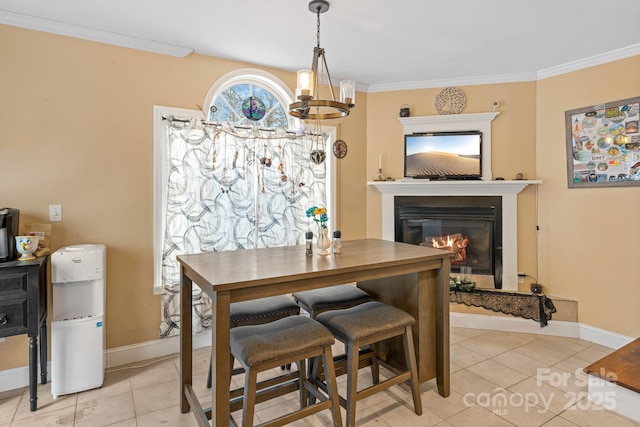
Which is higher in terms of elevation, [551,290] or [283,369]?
[551,290]

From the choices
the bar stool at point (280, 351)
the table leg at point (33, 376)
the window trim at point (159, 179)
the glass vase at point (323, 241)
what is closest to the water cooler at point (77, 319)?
the table leg at point (33, 376)

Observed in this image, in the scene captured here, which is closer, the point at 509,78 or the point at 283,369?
the point at 283,369

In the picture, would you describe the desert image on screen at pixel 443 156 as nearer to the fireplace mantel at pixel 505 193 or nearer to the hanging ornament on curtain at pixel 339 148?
the fireplace mantel at pixel 505 193

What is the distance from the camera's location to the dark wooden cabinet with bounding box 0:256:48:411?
6.99ft

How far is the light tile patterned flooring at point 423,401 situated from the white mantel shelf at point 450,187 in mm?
1601

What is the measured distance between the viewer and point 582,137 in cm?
327

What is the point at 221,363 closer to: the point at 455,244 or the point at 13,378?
the point at 13,378

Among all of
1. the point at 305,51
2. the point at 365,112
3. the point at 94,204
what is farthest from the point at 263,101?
the point at 94,204

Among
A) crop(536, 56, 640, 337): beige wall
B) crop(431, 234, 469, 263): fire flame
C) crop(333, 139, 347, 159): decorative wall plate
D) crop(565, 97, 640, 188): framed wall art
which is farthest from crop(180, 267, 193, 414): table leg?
crop(565, 97, 640, 188): framed wall art

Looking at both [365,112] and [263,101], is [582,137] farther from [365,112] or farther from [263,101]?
[263,101]

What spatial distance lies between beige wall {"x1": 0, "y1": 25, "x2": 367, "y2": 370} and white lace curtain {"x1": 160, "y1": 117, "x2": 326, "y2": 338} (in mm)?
190

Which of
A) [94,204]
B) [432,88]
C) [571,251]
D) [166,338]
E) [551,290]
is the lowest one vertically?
[166,338]

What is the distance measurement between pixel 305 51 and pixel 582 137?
8.86 ft

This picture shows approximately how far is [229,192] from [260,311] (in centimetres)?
134
